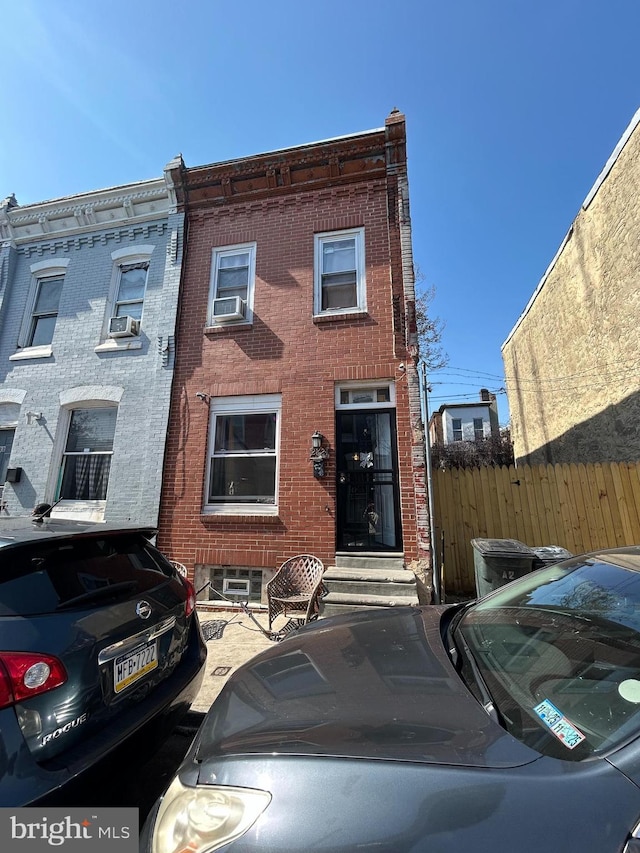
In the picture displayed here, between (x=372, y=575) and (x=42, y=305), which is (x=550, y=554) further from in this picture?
(x=42, y=305)

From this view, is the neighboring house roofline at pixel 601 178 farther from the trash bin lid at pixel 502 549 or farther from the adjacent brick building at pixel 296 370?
the trash bin lid at pixel 502 549

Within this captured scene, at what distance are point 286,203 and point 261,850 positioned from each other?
27.1ft

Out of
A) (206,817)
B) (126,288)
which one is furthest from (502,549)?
(126,288)

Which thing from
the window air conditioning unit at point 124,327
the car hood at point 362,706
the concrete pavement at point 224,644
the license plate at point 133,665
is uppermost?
the window air conditioning unit at point 124,327

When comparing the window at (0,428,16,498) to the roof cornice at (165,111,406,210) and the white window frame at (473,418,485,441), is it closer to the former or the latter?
the roof cornice at (165,111,406,210)

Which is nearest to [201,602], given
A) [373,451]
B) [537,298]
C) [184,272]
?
[373,451]

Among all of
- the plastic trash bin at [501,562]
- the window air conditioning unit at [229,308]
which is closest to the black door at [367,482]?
the plastic trash bin at [501,562]

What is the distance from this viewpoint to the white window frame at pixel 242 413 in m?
6.27

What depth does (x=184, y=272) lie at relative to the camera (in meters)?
7.52

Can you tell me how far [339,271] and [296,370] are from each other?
6.72ft

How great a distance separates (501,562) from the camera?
4531mm

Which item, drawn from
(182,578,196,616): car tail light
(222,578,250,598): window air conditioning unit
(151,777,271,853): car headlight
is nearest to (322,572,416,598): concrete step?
(222,578,250,598): window air conditioning unit

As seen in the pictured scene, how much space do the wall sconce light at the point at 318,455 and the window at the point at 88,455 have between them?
150 inches

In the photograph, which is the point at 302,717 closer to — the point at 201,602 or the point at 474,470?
the point at 201,602
